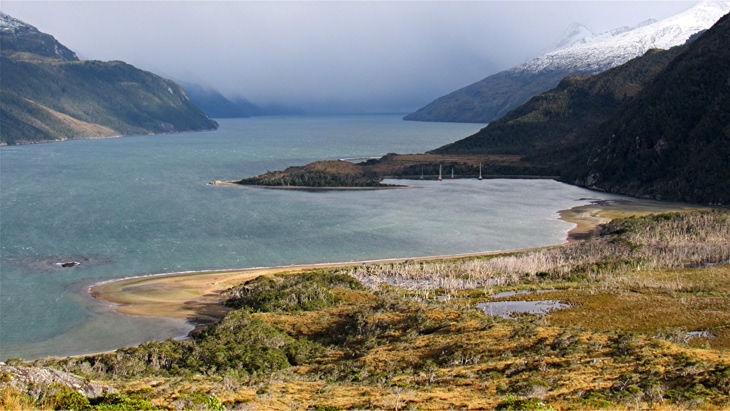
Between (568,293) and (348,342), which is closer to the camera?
(348,342)

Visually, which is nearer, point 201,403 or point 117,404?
point 117,404

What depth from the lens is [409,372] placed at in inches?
1411

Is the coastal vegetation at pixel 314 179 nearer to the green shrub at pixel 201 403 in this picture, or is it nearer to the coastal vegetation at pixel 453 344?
the coastal vegetation at pixel 453 344

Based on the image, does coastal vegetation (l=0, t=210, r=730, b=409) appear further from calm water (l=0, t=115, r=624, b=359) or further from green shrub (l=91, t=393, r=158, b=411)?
calm water (l=0, t=115, r=624, b=359)

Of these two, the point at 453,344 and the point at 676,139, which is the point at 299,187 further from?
the point at 453,344

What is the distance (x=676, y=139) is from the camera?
152m

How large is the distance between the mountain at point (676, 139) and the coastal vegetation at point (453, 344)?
6408 centimetres

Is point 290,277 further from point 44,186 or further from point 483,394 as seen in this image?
point 44,186

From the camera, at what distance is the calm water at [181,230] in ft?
199

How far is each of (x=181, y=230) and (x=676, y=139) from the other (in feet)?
343

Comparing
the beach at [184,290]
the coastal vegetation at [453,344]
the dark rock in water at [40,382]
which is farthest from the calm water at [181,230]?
the dark rock in water at [40,382]

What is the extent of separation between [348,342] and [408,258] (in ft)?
138

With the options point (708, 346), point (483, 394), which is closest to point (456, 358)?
point (483, 394)

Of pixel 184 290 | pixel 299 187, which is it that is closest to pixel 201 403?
pixel 184 290
